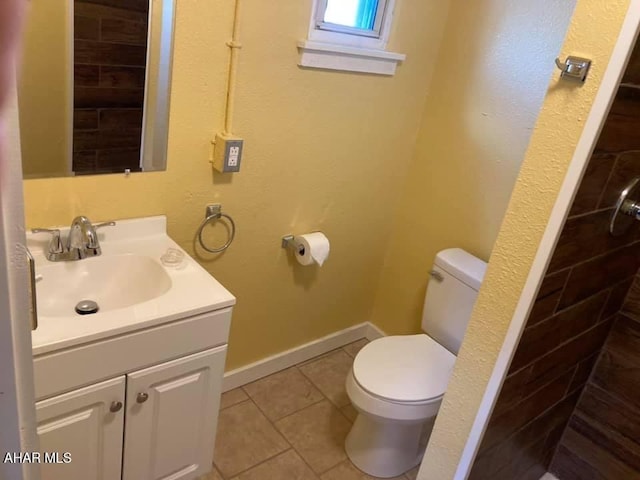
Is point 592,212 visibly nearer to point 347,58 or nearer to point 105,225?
point 347,58

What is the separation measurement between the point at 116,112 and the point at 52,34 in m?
0.26

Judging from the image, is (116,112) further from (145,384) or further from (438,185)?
(438,185)

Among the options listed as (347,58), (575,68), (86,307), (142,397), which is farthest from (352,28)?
(142,397)

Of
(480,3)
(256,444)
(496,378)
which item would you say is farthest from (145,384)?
(480,3)

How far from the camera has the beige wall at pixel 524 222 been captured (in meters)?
0.99

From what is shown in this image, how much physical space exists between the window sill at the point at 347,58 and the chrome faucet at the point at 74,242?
882 mm

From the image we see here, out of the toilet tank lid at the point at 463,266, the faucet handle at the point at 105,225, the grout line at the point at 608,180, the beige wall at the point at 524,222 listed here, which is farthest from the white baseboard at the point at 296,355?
the grout line at the point at 608,180

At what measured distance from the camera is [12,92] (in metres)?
0.31

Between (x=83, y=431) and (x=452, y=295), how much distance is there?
4.37 feet

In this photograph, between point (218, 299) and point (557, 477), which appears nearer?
point (218, 299)

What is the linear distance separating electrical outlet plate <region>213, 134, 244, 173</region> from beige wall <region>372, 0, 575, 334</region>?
92 cm

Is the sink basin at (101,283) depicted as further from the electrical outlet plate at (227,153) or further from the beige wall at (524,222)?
the beige wall at (524,222)

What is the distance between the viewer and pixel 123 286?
1.53 meters

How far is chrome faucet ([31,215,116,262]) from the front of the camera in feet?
4.74
